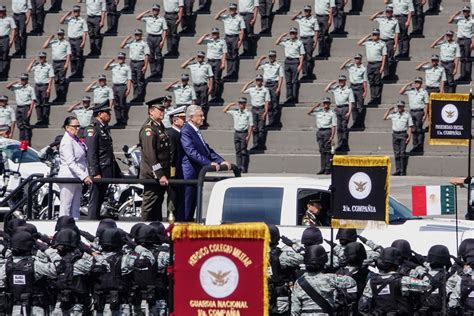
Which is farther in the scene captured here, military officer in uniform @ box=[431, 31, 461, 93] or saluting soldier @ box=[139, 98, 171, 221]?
military officer in uniform @ box=[431, 31, 461, 93]

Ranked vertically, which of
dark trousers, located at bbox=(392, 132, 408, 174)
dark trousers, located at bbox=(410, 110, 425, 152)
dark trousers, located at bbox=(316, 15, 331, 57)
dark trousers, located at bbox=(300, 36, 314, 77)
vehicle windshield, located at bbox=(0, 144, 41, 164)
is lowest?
vehicle windshield, located at bbox=(0, 144, 41, 164)

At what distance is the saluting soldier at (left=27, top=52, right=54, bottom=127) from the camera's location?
33500mm

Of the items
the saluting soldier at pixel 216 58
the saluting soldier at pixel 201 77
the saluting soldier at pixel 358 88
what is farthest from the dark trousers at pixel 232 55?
the saluting soldier at pixel 358 88

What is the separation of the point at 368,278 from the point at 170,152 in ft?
13.2

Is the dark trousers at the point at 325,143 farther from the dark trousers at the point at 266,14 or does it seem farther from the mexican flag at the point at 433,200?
the mexican flag at the point at 433,200

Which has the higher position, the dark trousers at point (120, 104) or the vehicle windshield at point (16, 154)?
the dark trousers at point (120, 104)

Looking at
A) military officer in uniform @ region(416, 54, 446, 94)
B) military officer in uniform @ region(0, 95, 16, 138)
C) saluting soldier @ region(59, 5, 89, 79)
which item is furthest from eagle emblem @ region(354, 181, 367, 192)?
saluting soldier @ region(59, 5, 89, 79)

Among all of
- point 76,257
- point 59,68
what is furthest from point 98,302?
point 59,68

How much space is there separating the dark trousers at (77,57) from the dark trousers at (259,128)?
178 inches

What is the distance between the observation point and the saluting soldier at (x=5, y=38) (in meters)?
34.5

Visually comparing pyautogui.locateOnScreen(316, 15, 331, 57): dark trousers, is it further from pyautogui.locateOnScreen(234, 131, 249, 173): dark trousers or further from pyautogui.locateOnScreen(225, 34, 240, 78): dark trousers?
pyautogui.locateOnScreen(234, 131, 249, 173): dark trousers

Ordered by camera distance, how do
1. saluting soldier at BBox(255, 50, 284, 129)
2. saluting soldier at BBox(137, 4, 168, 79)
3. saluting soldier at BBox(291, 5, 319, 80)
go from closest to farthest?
saluting soldier at BBox(255, 50, 284, 129) → saluting soldier at BBox(291, 5, 319, 80) → saluting soldier at BBox(137, 4, 168, 79)

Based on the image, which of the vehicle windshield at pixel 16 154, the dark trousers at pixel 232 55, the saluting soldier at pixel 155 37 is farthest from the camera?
the saluting soldier at pixel 155 37

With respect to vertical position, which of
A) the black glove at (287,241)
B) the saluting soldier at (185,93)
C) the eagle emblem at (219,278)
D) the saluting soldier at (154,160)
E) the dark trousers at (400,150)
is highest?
the saluting soldier at (185,93)
